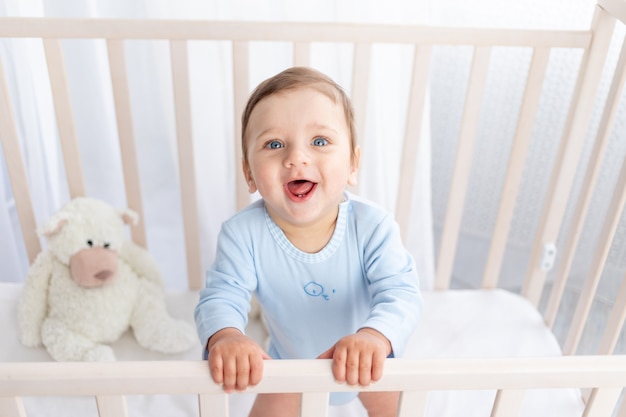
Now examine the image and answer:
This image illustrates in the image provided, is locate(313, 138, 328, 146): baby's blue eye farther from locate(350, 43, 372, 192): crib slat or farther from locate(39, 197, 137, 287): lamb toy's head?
locate(39, 197, 137, 287): lamb toy's head

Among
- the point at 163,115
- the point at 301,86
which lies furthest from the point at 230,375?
the point at 163,115

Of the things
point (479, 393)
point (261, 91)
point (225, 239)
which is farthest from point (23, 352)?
point (479, 393)

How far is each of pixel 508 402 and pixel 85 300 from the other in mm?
758

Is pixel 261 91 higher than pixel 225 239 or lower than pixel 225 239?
higher

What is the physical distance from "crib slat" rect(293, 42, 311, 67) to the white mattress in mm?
471

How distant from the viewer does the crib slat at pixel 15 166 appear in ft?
3.77

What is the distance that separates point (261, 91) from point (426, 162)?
66 cm

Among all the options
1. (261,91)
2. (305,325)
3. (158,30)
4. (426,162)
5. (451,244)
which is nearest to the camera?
(261,91)

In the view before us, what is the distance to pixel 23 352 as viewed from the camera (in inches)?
45.8

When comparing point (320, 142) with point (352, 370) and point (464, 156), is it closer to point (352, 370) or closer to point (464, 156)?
point (352, 370)

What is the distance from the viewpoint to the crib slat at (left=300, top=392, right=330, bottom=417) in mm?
648

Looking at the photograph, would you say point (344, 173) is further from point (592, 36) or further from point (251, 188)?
point (592, 36)

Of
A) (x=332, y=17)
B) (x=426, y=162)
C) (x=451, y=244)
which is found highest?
(x=332, y=17)

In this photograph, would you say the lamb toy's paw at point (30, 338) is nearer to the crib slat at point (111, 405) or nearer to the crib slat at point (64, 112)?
the crib slat at point (64, 112)
